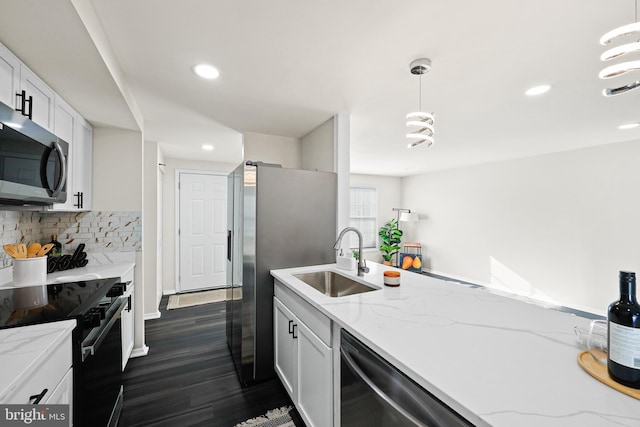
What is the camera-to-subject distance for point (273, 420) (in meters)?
1.84

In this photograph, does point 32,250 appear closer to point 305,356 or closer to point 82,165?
point 82,165

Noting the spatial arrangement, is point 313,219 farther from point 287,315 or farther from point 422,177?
point 422,177

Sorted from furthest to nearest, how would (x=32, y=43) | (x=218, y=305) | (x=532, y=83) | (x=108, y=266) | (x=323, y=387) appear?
(x=218, y=305) < (x=108, y=266) < (x=532, y=83) < (x=323, y=387) < (x=32, y=43)

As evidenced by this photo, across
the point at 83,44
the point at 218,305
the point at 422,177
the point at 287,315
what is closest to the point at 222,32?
the point at 83,44

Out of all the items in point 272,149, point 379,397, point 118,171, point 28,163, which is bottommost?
point 379,397

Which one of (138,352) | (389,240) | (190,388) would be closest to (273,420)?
(190,388)

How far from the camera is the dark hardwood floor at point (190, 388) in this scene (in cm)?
188

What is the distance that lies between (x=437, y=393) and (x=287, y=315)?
1.31m

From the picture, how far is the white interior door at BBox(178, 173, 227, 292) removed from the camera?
4.69 m

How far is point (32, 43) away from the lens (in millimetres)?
1295

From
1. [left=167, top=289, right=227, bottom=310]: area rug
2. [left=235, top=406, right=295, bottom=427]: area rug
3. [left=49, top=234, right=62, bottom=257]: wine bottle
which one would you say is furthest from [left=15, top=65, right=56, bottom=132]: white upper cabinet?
[left=167, top=289, right=227, bottom=310]: area rug

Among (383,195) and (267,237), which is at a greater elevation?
(383,195)

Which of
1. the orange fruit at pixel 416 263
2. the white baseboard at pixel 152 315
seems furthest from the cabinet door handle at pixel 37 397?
the orange fruit at pixel 416 263

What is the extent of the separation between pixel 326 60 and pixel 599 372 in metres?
1.92
